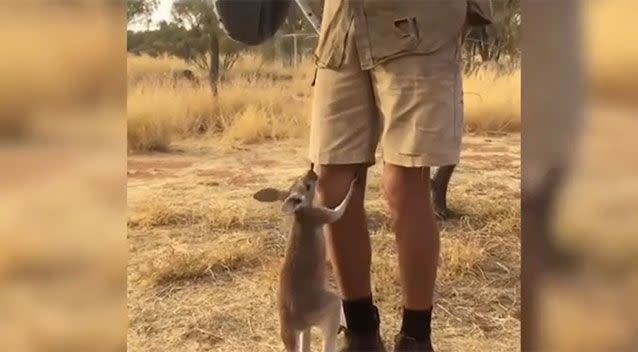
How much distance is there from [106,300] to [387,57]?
52 cm

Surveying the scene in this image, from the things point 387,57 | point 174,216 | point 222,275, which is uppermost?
point 387,57

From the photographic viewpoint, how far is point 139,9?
4.39 feet

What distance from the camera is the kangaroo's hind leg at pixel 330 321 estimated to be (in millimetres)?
1503

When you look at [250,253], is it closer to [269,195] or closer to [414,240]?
[269,195]

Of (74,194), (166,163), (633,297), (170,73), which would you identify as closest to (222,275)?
(166,163)

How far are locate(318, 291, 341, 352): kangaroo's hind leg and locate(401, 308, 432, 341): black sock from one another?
0.34 ft

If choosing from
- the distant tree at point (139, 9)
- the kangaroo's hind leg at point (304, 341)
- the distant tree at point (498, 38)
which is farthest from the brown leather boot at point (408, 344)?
the distant tree at point (139, 9)

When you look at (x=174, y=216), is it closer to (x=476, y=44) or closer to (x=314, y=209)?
(x=314, y=209)

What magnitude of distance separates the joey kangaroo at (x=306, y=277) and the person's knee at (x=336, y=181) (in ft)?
0.03

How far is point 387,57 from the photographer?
Answer: 1414 millimetres

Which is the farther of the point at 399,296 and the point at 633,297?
the point at 399,296

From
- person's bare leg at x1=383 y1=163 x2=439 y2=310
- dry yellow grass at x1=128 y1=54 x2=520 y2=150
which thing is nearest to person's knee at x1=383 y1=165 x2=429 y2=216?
person's bare leg at x1=383 y1=163 x2=439 y2=310

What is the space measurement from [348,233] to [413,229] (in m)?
0.11

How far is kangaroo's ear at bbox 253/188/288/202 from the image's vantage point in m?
1.53
